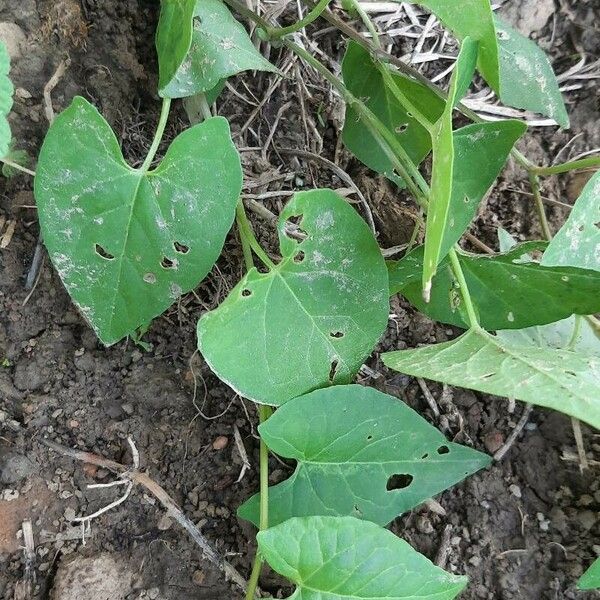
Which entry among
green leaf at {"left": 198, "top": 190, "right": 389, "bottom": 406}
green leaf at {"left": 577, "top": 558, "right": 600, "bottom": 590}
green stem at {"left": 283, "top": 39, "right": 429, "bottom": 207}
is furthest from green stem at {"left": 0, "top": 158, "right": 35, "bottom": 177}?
green leaf at {"left": 577, "top": 558, "right": 600, "bottom": 590}

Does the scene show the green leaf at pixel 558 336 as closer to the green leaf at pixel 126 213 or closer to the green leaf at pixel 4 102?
the green leaf at pixel 126 213

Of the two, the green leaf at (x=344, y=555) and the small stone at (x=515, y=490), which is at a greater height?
the green leaf at (x=344, y=555)

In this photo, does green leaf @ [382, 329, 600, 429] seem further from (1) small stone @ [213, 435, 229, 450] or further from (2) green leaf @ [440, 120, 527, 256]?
(1) small stone @ [213, 435, 229, 450]

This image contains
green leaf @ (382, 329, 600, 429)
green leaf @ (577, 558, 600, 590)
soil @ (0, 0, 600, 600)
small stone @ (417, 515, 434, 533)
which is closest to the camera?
green leaf @ (382, 329, 600, 429)

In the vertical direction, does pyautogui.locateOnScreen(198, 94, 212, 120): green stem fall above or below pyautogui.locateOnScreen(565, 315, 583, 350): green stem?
above

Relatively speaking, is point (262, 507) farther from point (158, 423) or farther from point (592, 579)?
point (592, 579)

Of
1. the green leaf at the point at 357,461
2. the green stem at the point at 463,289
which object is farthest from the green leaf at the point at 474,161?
the green leaf at the point at 357,461
